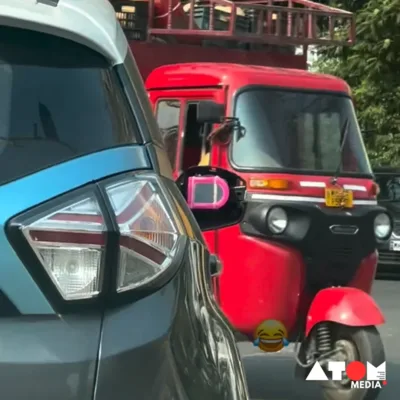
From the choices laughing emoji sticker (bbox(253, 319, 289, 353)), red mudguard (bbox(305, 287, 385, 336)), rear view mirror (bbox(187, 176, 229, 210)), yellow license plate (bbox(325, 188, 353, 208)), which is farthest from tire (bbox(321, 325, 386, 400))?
rear view mirror (bbox(187, 176, 229, 210))

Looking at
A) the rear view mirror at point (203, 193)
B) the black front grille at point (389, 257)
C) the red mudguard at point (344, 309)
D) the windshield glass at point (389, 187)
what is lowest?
the black front grille at point (389, 257)

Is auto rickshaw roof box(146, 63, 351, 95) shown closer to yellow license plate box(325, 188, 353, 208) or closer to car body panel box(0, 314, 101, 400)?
yellow license plate box(325, 188, 353, 208)

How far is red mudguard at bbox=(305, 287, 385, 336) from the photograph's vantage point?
6695 millimetres

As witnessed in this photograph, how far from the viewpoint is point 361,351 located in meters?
6.82

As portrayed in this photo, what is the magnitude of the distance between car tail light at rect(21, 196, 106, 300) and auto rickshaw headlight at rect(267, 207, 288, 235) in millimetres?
4722

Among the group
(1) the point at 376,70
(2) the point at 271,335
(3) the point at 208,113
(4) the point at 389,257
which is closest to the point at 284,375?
(2) the point at 271,335

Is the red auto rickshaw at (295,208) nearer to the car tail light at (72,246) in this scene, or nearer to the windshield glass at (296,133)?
the windshield glass at (296,133)

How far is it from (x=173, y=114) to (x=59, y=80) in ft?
17.6

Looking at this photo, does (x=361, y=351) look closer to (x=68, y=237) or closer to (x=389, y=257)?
(x=68, y=237)

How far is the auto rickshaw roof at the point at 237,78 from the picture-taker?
7355 millimetres

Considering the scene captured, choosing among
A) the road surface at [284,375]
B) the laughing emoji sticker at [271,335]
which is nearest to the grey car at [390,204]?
the road surface at [284,375]

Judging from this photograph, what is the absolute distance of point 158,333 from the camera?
2.27 metres

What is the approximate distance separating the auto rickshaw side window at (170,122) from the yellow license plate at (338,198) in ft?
3.93

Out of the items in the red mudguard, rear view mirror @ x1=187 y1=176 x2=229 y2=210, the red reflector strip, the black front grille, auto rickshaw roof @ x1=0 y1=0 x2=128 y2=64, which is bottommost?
the black front grille
